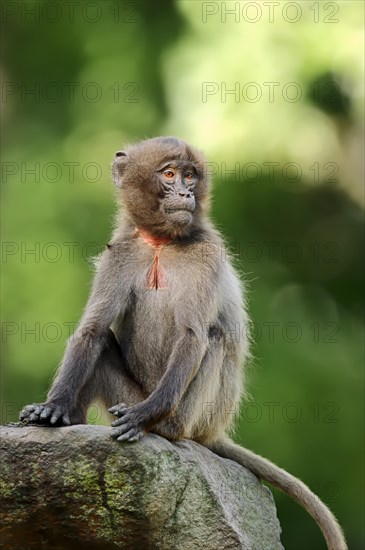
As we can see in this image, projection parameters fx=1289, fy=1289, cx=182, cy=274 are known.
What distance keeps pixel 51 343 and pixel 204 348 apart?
7.40 metres

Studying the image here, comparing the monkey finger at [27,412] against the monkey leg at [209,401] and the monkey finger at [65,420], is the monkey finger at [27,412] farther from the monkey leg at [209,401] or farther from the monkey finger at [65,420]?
the monkey leg at [209,401]

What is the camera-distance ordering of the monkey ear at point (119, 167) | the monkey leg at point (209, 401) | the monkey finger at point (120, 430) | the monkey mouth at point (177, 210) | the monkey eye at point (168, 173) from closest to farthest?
the monkey finger at point (120, 430) → the monkey leg at point (209, 401) → the monkey mouth at point (177, 210) → the monkey eye at point (168, 173) → the monkey ear at point (119, 167)

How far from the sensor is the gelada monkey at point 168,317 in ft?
36.2

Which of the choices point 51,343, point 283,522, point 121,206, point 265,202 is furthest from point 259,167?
point 121,206

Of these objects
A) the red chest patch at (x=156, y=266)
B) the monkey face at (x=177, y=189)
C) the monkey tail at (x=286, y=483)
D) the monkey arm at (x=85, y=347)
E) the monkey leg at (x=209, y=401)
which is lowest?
the monkey tail at (x=286, y=483)

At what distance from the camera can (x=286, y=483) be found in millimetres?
11766

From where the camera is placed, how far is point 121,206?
39.1 ft

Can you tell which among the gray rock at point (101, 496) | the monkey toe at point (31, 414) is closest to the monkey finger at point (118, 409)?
the gray rock at point (101, 496)

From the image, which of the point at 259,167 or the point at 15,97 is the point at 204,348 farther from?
the point at 15,97

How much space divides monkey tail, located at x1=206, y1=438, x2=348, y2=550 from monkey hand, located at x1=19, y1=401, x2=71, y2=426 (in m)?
1.82

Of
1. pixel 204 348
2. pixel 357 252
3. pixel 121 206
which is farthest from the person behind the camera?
pixel 357 252

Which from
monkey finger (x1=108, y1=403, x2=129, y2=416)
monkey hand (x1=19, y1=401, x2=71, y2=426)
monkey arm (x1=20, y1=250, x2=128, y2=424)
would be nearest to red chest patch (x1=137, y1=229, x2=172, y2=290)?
monkey arm (x1=20, y1=250, x2=128, y2=424)

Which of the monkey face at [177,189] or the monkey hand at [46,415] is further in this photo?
the monkey face at [177,189]

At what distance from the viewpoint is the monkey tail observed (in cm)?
1160
